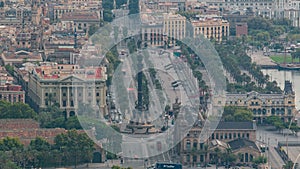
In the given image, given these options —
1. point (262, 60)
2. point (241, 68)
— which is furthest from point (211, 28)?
point (241, 68)

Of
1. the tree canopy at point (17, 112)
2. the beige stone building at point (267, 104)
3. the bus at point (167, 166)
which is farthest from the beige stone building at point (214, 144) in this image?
the tree canopy at point (17, 112)

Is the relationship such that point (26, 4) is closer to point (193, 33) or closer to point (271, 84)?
point (193, 33)

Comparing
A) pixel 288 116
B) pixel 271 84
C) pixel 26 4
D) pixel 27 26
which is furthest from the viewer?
pixel 26 4

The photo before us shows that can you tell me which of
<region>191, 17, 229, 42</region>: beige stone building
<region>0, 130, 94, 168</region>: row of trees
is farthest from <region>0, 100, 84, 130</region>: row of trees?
<region>191, 17, 229, 42</region>: beige stone building

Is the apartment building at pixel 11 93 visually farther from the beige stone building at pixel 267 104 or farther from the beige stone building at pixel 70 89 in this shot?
the beige stone building at pixel 267 104

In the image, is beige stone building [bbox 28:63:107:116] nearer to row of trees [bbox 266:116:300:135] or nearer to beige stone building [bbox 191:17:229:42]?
row of trees [bbox 266:116:300:135]

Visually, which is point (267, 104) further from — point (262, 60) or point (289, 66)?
point (262, 60)

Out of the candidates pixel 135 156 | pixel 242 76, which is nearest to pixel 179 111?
pixel 135 156
